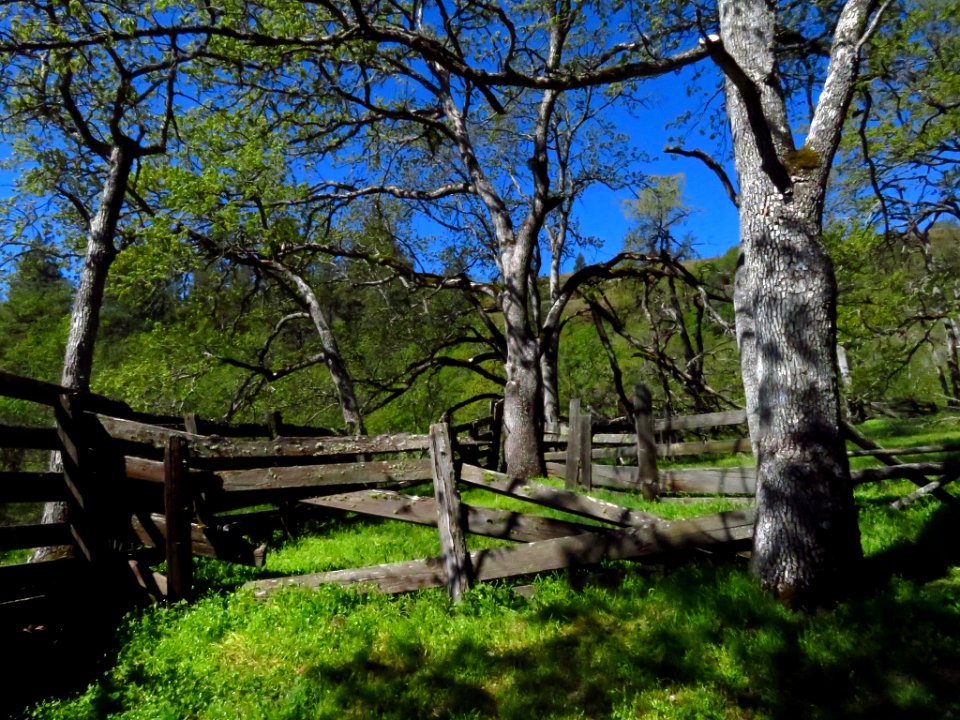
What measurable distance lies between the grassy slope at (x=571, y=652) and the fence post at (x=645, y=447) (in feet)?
12.9

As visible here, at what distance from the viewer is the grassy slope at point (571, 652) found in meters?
Result: 3.56

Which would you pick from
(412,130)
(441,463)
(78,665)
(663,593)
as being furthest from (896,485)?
(412,130)

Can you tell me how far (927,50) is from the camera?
14.8 m

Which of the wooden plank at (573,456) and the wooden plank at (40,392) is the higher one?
the wooden plank at (40,392)

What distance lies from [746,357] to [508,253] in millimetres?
6692

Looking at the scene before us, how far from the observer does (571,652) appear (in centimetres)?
423

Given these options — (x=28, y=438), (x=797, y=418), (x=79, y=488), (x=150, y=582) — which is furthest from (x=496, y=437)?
(x=797, y=418)

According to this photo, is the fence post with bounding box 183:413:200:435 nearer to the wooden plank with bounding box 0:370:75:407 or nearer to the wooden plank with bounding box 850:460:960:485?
the wooden plank with bounding box 0:370:75:407

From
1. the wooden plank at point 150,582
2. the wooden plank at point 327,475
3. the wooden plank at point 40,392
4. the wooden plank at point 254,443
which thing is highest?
the wooden plank at point 40,392

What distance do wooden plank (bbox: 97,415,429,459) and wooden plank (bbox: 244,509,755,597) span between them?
1149 mm

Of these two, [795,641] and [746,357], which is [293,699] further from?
[746,357]

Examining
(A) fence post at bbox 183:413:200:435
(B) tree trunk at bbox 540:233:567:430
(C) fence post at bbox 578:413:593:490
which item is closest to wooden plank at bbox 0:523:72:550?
(A) fence post at bbox 183:413:200:435

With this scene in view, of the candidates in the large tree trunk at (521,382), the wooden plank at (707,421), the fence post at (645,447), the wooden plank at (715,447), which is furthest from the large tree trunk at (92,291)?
the wooden plank at (715,447)

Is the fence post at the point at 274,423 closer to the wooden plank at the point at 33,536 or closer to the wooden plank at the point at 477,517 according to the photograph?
the wooden plank at the point at 33,536
